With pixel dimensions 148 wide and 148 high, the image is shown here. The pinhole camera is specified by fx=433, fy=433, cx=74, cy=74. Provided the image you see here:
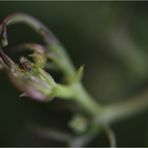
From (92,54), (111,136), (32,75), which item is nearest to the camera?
(32,75)

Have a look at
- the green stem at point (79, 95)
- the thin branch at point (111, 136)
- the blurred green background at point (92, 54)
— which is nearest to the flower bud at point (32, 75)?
the green stem at point (79, 95)

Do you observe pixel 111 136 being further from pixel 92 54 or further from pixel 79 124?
pixel 92 54

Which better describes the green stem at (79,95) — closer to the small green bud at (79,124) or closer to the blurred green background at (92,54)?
the small green bud at (79,124)

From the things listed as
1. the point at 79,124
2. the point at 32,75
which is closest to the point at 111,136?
the point at 79,124

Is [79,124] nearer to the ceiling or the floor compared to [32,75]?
nearer to the floor

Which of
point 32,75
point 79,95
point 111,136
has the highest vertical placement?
point 32,75

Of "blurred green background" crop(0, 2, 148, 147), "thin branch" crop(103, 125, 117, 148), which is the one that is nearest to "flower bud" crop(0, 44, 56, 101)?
"thin branch" crop(103, 125, 117, 148)

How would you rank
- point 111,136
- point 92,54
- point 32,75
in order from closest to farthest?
point 32,75
point 111,136
point 92,54

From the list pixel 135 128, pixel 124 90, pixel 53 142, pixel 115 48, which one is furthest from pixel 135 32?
pixel 53 142

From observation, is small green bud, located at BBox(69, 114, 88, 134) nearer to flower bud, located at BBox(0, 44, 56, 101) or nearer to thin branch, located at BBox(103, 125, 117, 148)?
thin branch, located at BBox(103, 125, 117, 148)
